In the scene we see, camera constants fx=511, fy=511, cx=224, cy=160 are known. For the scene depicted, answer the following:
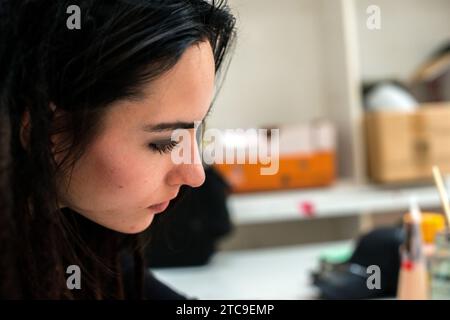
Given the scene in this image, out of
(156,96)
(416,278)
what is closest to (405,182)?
(416,278)

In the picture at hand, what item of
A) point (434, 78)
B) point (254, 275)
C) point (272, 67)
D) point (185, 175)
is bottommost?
point (254, 275)

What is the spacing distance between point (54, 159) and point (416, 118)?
1644mm

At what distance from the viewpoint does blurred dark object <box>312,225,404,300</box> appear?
2.63ft

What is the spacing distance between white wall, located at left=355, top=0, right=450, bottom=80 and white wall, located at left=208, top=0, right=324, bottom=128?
0.12m

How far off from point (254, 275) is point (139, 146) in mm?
561

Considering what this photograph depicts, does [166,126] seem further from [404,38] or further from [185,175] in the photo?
[404,38]

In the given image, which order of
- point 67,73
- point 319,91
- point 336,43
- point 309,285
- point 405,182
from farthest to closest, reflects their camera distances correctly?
point 405,182 → point 336,43 → point 319,91 → point 309,285 → point 67,73

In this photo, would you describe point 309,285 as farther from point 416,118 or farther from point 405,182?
point 416,118

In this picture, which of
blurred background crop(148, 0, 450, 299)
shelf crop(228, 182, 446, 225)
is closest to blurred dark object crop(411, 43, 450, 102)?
blurred background crop(148, 0, 450, 299)

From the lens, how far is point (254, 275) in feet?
3.19

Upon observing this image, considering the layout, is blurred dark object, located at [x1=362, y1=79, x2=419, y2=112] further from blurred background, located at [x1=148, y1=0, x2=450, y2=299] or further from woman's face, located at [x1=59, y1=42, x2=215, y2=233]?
woman's face, located at [x1=59, y1=42, x2=215, y2=233]

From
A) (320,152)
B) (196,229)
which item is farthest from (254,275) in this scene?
(320,152)

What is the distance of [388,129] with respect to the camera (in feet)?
5.99

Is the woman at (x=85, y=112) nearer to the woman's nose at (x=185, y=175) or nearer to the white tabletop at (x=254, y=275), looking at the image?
the woman's nose at (x=185, y=175)
